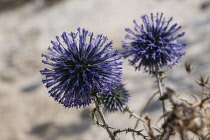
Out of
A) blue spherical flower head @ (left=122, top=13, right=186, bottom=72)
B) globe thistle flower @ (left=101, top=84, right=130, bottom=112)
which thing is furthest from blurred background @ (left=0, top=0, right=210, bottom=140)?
blue spherical flower head @ (left=122, top=13, right=186, bottom=72)

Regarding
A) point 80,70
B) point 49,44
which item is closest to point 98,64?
point 80,70

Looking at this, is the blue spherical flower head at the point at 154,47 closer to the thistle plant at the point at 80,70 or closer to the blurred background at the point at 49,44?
the thistle plant at the point at 80,70

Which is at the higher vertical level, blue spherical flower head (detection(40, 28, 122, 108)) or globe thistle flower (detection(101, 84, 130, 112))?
blue spherical flower head (detection(40, 28, 122, 108))

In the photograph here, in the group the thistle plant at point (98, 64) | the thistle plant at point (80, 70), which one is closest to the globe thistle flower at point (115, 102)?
the thistle plant at point (98, 64)

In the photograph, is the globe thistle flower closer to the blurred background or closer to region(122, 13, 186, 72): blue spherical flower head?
region(122, 13, 186, 72): blue spherical flower head

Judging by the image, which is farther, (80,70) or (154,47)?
(154,47)

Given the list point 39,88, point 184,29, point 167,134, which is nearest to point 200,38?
point 184,29

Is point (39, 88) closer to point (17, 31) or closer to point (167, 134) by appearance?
point (17, 31)

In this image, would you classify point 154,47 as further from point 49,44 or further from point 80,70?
point 49,44
